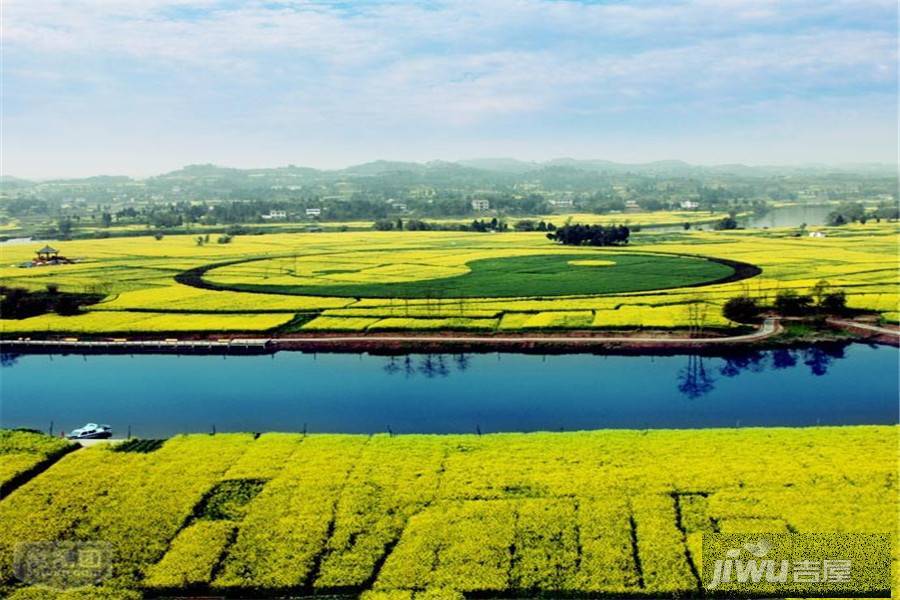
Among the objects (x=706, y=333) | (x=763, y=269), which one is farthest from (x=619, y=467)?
(x=763, y=269)

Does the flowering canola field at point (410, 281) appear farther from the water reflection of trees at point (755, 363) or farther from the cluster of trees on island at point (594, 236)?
the water reflection of trees at point (755, 363)

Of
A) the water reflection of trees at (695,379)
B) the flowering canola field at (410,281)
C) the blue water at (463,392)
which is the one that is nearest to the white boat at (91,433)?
the blue water at (463,392)

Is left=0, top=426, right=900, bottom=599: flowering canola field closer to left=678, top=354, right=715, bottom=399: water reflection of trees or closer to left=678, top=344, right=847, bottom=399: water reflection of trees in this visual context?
left=678, top=354, right=715, bottom=399: water reflection of trees

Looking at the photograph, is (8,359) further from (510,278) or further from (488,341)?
(510,278)

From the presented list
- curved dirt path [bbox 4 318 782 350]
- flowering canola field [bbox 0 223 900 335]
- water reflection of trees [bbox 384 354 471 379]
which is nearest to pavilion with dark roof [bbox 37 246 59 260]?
flowering canola field [bbox 0 223 900 335]

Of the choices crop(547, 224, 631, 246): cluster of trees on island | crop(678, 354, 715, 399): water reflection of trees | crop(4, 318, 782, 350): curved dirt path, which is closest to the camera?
crop(678, 354, 715, 399): water reflection of trees

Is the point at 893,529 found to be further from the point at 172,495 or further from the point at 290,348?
the point at 290,348
